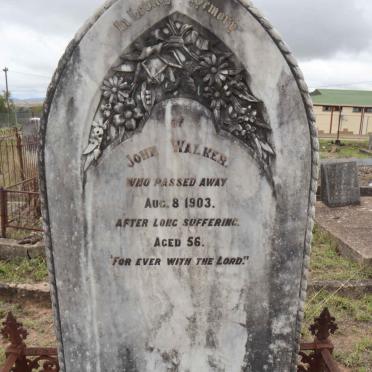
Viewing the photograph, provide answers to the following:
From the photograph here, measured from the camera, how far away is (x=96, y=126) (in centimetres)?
213

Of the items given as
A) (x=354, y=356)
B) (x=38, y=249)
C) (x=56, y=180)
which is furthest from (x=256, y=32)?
(x=38, y=249)

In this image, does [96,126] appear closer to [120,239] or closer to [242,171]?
[120,239]

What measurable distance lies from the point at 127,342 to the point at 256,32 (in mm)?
1923

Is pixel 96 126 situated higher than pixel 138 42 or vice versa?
pixel 138 42

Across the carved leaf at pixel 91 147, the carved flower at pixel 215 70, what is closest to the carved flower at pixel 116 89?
the carved leaf at pixel 91 147

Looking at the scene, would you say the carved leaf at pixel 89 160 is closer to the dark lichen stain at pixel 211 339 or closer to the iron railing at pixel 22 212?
the dark lichen stain at pixel 211 339

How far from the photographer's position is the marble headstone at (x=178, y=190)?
2.04 m

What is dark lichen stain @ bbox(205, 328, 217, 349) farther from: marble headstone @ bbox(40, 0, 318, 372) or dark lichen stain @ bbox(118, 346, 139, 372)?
dark lichen stain @ bbox(118, 346, 139, 372)

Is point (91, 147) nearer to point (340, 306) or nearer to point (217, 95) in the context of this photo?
point (217, 95)

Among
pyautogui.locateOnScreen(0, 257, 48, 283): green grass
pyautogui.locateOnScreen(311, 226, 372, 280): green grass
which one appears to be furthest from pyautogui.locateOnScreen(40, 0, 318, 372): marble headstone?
pyautogui.locateOnScreen(0, 257, 48, 283): green grass

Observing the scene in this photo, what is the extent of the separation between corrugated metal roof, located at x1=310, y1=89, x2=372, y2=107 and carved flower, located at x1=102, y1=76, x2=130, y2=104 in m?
31.4

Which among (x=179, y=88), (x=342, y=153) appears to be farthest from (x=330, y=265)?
(x=342, y=153)

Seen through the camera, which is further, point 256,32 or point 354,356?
point 354,356

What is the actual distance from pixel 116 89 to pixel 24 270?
150 inches
